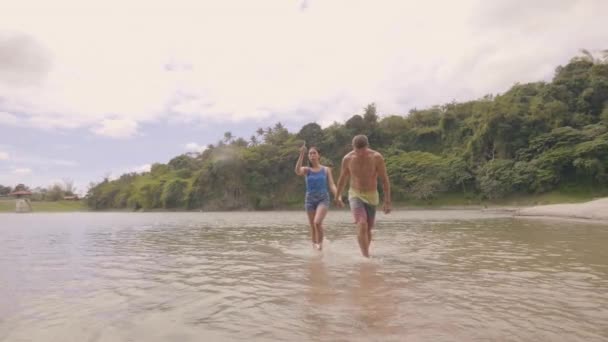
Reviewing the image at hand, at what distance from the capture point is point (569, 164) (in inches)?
1740

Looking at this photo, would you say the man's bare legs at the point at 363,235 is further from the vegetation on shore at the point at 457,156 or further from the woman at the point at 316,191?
the vegetation on shore at the point at 457,156

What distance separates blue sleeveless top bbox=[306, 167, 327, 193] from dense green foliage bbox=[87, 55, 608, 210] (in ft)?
141

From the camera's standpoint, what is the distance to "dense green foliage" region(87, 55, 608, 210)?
4478cm

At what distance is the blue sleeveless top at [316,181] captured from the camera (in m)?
8.08

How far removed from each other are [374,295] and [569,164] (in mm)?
48942

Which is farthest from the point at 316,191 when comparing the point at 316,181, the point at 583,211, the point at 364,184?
the point at 583,211

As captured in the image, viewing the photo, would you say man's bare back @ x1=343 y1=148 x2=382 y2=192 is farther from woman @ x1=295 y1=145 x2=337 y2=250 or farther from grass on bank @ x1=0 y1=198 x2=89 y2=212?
grass on bank @ x1=0 y1=198 x2=89 y2=212

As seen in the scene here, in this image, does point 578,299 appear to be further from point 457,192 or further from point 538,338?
point 457,192

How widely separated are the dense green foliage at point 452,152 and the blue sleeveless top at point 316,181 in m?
43.0

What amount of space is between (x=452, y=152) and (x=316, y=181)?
55.9m

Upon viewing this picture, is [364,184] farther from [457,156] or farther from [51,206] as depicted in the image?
[51,206]

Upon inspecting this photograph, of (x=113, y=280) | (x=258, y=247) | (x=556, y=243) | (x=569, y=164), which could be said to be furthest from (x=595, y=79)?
(x=113, y=280)

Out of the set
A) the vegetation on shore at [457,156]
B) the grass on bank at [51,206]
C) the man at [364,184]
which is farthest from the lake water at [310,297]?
the grass on bank at [51,206]

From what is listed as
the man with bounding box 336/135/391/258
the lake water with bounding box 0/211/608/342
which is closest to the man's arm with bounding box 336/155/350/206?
the man with bounding box 336/135/391/258
